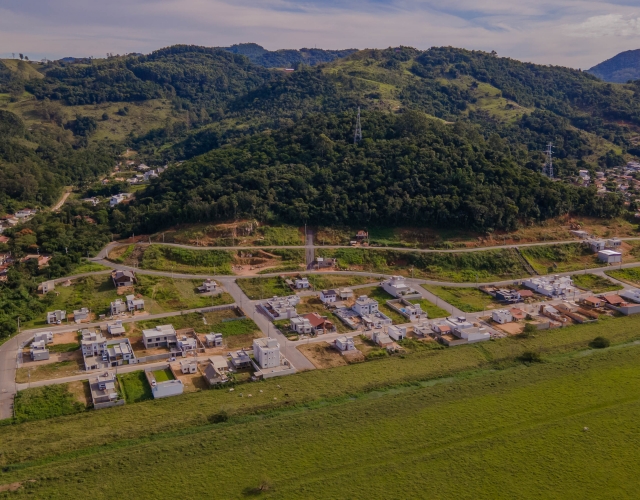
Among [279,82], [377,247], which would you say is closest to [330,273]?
[377,247]

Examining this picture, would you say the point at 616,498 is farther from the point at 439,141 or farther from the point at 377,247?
the point at 439,141

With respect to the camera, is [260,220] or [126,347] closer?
[126,347]

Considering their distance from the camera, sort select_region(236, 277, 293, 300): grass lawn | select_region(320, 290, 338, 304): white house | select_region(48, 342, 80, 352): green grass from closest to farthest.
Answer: select_region(48, 342, 80, 352): green grass → select_region(320, 290, 338, 304): white house → select_region(236, 277, 293, 300): grass lawn

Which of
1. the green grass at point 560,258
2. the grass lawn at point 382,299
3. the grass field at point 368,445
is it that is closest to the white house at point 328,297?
the grass lawn at point 382,299

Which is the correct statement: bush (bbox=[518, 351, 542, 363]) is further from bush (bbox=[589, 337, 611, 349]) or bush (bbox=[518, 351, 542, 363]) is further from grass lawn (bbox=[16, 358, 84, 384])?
grass lawn (bbox=[16, 358, 84, 384])

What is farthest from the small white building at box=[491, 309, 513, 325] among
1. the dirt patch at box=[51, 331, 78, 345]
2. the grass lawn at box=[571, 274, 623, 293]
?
the dirt patch at box=[51, 331, 78, 345]

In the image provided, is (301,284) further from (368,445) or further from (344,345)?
(368,445)

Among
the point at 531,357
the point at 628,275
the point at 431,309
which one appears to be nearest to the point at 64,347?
the point at 431,309
